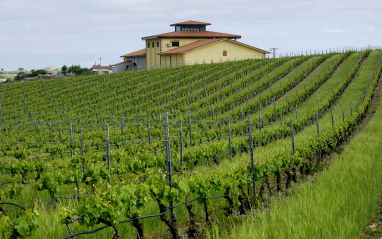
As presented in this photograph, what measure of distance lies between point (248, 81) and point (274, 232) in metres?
40.1

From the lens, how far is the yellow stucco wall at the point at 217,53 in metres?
62.2

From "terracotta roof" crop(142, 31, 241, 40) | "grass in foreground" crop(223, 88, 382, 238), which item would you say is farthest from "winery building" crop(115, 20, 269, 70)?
"grass in foreground" crop(223, 88, 382, 238)

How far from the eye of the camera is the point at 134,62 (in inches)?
2928

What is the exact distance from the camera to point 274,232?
23.2 feet

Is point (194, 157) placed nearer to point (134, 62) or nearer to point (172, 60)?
point (172, 60)

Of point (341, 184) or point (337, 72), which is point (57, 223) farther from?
point (337, 72)

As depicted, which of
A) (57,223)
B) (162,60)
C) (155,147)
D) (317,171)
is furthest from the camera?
(162,60)

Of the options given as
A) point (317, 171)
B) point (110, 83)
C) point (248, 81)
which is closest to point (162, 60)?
point (110, 83)

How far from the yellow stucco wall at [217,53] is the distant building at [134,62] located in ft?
39.0

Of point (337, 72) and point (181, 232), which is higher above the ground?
point (337, 72)

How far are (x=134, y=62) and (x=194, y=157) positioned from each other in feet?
198

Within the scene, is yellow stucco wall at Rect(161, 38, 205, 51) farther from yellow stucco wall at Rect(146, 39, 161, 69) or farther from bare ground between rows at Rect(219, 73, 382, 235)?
bare ground between rows at Rect(219, 73, 382, 235)

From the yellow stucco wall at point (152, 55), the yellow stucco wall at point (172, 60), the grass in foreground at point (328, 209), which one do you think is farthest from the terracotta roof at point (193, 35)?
the grass in foreground at point (328, 209)

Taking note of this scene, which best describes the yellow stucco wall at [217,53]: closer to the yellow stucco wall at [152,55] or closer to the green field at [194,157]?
the green field at [194,157]
